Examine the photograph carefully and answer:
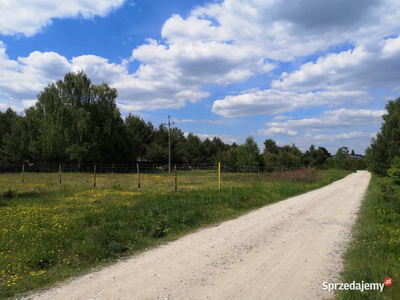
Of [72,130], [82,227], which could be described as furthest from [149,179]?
[72,130]

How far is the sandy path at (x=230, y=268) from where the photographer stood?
4359 mm

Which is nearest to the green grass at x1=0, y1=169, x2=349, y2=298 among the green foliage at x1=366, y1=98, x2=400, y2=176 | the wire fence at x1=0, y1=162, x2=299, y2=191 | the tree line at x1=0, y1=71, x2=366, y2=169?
the wire fence at x1=0, y1=162, x2=299, y2=191

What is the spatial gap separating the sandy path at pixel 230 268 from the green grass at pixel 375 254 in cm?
29

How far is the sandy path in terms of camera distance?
436 centimetres

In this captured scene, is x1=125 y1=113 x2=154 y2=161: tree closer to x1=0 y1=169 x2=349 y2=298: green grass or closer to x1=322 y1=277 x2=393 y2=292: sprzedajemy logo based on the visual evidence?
x1=0 y1=169 x2=349 y2=298: green grass

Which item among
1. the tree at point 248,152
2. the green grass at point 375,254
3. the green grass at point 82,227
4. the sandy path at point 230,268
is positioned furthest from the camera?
the tree at point 248,152

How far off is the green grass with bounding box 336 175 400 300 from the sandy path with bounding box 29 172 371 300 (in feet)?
0.95

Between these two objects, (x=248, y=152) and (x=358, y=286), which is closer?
(x=358, y=286)

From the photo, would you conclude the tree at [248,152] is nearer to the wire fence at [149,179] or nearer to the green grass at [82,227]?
the wire fence at [149,179]

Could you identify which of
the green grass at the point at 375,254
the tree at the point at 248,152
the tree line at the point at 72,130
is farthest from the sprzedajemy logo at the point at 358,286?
the tree at the point at 248,152

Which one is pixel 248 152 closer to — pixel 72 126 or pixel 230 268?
pixel 72 126

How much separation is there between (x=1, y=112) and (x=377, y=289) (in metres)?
70.6

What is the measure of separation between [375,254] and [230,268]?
3174 mm

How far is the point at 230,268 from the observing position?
5.36 m
